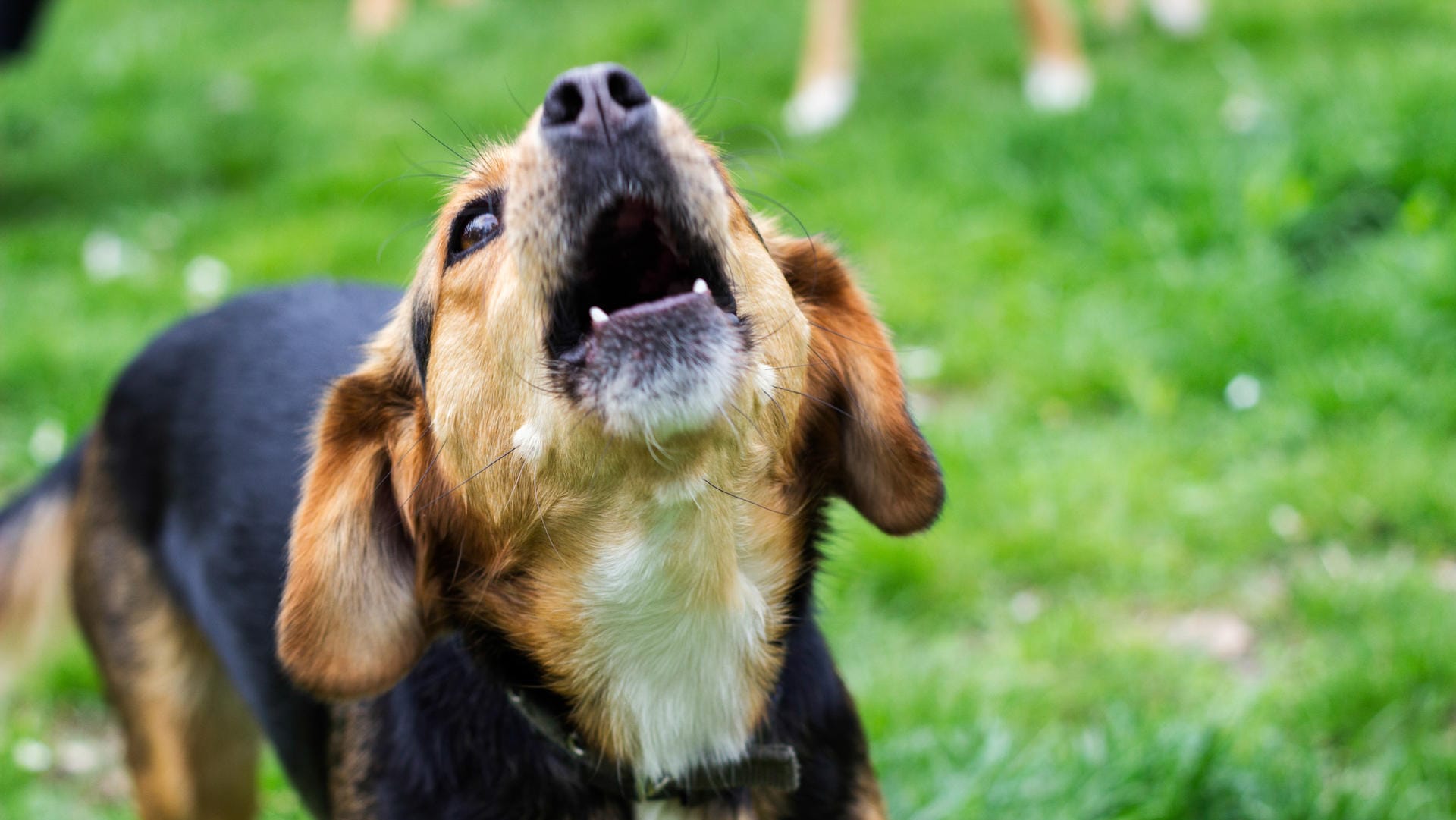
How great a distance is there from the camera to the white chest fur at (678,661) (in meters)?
2.39

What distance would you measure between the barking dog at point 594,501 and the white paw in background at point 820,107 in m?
4.75

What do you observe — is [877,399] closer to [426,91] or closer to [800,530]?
[800,530]

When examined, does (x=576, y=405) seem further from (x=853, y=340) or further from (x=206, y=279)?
(x=206, y=279)

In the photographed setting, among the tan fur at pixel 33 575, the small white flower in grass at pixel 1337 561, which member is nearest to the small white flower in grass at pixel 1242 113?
the small white flower in grass at pixel 1337 561

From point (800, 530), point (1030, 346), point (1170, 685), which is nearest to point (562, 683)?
point (800, 530)

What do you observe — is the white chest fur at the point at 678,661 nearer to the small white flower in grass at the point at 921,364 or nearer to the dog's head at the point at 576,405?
the dog's head at the point at 576,405

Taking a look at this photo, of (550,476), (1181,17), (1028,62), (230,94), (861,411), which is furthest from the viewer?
(230,94)

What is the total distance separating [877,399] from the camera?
2586 millimetres

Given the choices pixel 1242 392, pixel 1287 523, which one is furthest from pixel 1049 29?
pixel 1287 523

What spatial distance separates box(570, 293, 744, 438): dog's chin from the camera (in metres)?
2.08

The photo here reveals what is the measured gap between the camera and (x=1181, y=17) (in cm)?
805

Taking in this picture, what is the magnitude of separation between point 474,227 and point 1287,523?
9.15 feet

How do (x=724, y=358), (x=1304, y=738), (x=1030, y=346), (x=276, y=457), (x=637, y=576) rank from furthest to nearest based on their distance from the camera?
(x=1030, y=346)
(x=1304, y=738)
(x=276, y=457)
(x=637, y=576)
(x=724, y=358)

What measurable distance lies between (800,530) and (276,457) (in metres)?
1.23
